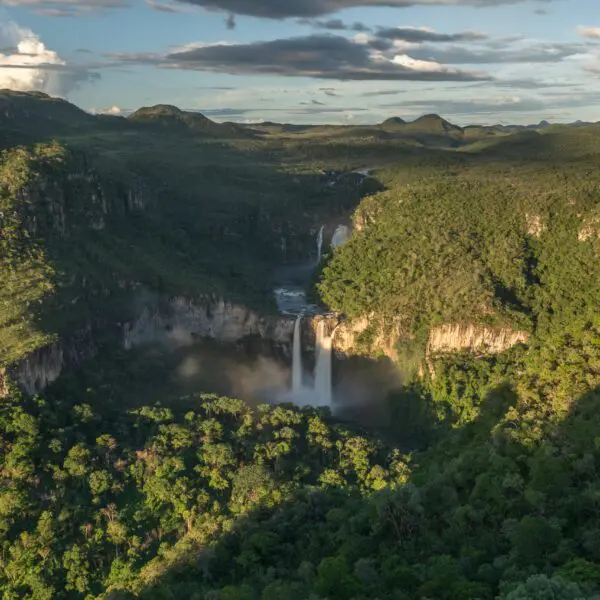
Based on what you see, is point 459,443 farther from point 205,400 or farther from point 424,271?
point 424,271

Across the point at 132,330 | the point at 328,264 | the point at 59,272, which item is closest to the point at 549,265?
the point at 328,264

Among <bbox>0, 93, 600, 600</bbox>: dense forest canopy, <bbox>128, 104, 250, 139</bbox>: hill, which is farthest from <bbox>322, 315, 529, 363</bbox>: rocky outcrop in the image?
<bbox>128, 104, 250, 139</bbox>: hill

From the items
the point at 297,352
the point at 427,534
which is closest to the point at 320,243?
the point at 297,352

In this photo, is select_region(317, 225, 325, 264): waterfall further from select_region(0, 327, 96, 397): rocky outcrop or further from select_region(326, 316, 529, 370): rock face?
select_region(0, 327, 96, 397): rocky outcrop

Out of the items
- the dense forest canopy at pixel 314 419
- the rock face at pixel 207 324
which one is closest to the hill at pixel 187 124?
the dense forest canopy at pixel 314 419

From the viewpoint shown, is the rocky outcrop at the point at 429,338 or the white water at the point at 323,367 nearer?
the rocky outcrop at the point at 429,338

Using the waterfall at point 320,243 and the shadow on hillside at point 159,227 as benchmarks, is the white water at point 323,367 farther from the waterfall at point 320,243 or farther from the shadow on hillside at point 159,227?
the waterfall at point 320,243

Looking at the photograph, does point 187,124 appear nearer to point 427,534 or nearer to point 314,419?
point 314,419
